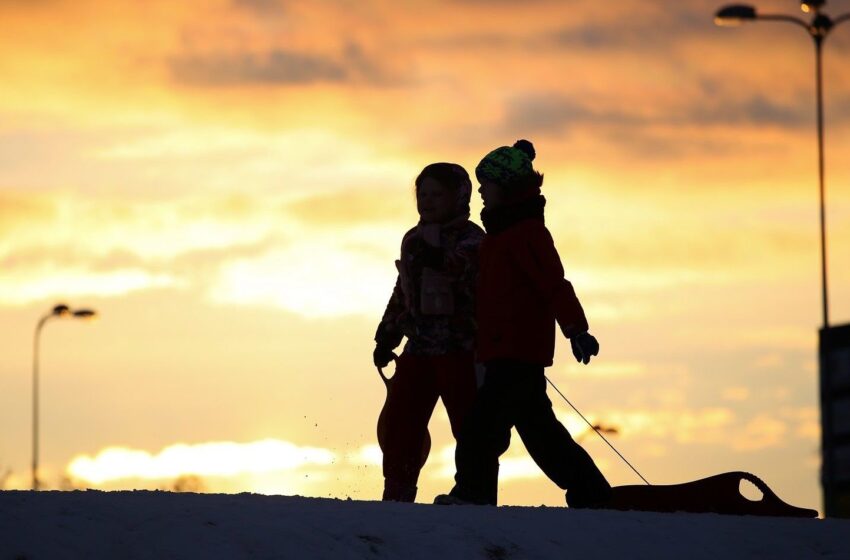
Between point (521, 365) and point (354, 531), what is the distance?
2.51m

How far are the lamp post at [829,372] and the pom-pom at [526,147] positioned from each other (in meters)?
19.0

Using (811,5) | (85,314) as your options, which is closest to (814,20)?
(811,5)

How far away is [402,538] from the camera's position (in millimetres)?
6359

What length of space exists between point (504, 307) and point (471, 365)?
2.89 feet

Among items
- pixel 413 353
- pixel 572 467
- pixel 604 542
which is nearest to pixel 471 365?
pixel 413 353

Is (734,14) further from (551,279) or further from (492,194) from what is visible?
(551,279)

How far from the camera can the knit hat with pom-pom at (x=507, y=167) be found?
8.92m

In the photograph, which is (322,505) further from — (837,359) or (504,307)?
(837,359)

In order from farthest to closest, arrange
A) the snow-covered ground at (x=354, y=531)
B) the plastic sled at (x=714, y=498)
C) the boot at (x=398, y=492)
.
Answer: the boot at (x=398, y=492), the plastic sled at (x=714, y=498), the snow-covered ground at (x=354, y=531)

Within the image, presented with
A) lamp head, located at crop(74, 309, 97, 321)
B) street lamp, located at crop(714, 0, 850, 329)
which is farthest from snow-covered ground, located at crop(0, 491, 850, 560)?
lamp head, located at crop(74, 309, 97, 321)

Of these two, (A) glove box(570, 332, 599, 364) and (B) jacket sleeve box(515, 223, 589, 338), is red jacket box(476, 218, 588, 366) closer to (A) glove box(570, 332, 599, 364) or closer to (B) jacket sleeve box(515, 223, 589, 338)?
(B) jacket sleeve box(515, 223, 589, 338)

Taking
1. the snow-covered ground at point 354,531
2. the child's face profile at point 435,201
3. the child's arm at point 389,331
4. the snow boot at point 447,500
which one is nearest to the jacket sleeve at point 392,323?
the child's arm at point 389,331

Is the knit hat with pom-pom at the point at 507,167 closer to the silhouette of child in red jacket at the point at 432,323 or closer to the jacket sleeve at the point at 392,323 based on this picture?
the silhouette of child in red jacket at the point at 432,323

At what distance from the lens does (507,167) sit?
8922 millimetres
